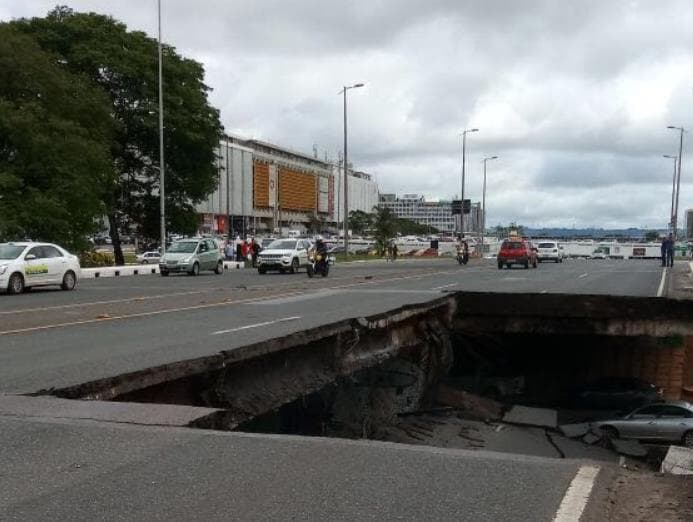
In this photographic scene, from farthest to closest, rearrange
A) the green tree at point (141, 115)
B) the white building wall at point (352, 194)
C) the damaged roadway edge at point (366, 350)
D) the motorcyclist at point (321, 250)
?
1. the white building wall at point (352, 194)
2. the green tree at point (141, 115)
3. the motorcyclist at point (321, 250)
4. the damaged roadway edge at point (366, 350)

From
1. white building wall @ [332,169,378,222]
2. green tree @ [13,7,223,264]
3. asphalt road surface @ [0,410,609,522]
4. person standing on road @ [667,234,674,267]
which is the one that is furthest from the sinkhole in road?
white building wall @ [332,169,378,222]

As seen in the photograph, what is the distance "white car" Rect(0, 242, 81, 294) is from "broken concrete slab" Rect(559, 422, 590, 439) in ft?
51.7

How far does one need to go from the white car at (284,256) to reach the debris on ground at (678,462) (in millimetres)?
24402

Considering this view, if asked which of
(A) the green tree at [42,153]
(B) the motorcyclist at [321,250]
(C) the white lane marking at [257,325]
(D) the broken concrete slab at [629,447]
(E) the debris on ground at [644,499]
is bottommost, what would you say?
(D) the broken concrete slab at [629,447]

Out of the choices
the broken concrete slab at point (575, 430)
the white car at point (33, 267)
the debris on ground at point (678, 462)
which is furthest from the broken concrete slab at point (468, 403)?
the white car at point (33, 267)

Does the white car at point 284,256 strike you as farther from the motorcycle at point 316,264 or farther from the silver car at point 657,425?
the silver car at point 657,425

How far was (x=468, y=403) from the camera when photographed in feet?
62.7

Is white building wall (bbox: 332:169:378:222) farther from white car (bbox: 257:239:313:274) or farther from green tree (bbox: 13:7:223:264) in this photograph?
white car (bbox: 257:239:313:274)

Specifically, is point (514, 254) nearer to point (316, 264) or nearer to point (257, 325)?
point (316, 264)

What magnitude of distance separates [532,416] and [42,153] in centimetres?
2491

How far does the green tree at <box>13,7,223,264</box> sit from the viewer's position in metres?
45.4

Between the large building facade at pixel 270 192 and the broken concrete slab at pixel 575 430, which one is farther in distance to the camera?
the large building facade at pixel 270 192

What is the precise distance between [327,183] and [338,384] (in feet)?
517

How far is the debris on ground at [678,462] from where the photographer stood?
11656 millimetres
